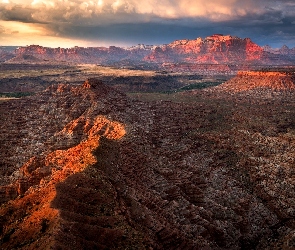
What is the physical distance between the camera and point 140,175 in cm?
4466

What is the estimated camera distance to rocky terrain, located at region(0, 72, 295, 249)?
2862 centimetres

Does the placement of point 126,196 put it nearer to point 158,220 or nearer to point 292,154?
point 158,220

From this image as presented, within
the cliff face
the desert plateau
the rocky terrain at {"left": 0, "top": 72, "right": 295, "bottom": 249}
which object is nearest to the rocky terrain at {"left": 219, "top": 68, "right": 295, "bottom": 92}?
the cliff face

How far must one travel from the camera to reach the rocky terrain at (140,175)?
93.9ft

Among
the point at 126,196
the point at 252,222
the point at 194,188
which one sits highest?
the point at 126,196

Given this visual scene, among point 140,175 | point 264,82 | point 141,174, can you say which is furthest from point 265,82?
point 140,175

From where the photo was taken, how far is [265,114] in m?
96.1

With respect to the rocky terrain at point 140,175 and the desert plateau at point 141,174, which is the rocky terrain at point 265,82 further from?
the rocky terrain at point 140,175

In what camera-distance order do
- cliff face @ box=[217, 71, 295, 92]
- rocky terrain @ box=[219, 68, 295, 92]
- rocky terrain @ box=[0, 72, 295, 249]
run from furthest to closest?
cliff face @ box=[217, 71, 295, 92] < rocky terrain @ box=[219, 68, 295, 92] < rocky terrain @ box=[0, 72, 295, 249]

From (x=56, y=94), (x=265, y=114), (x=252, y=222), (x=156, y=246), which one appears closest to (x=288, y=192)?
(x=252, y=222)

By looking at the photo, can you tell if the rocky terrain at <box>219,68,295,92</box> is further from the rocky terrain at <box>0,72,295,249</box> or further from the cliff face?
the rocky terrain at <box>0,72,295,249</box>

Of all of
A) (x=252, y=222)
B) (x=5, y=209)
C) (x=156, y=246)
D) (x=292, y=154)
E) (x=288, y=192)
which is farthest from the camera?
(x=292, y=154)

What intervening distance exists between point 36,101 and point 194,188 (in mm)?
58365

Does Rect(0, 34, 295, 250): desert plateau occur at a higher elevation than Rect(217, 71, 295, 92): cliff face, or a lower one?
lower
